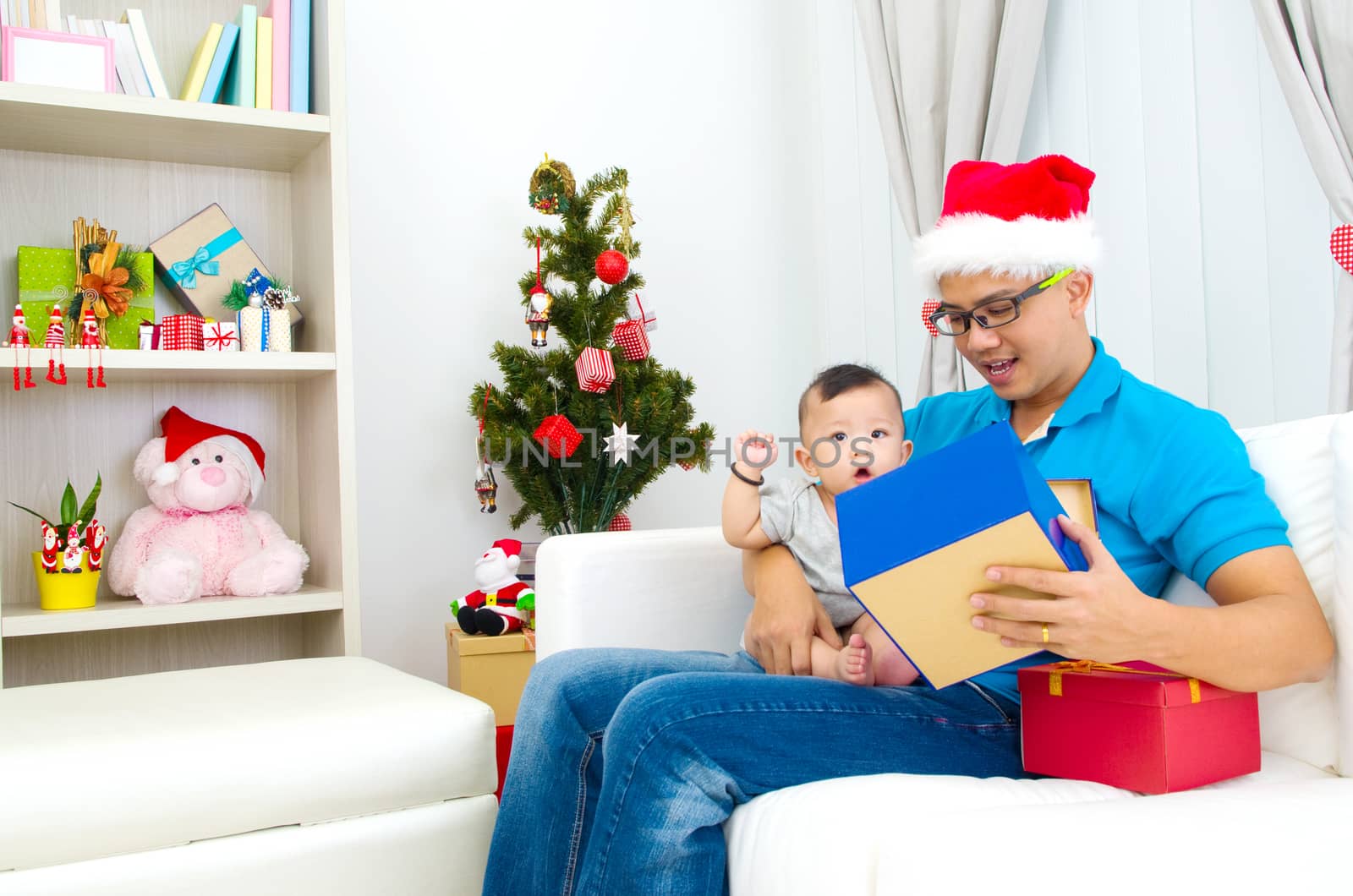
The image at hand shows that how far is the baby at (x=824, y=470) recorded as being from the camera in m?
1.33

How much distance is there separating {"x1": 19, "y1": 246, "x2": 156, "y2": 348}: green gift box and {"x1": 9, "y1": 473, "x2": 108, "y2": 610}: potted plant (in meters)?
0.33

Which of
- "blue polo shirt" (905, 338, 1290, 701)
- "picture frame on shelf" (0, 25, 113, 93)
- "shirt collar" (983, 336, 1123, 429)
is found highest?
"picture frame on shelf" (0, 25, 113, 93)

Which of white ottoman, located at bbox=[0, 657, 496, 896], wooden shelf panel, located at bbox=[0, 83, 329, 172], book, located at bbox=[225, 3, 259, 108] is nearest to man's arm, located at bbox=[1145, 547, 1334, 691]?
white ottoman, located at bbox=[0, 657, 496, 896]

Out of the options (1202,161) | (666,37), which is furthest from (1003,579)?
(666,37)

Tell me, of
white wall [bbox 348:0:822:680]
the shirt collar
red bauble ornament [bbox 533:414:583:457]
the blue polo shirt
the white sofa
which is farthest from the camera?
white wall [bbox 348:0:822:680]

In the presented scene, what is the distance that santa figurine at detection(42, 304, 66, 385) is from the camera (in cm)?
196

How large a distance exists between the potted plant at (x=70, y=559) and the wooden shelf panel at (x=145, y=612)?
37 millimetres

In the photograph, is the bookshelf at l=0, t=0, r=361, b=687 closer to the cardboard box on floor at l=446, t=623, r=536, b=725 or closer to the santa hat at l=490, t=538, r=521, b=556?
the cardboard box on floor at l=446, t=623, r=536, b=725

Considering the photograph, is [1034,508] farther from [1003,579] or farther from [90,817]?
[90,817]

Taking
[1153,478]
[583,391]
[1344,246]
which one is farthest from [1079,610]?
[583,391]

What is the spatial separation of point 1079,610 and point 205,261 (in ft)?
6.80

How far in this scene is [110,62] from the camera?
6.73ft

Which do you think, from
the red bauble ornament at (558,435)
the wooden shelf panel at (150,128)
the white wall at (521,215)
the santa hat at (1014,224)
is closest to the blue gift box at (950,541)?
the santa hat at (1014,224)

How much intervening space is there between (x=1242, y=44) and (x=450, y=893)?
195 centimetres
